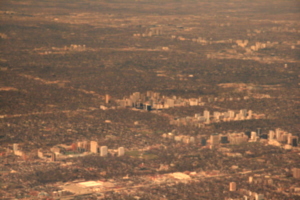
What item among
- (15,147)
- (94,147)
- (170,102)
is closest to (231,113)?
(170,102)

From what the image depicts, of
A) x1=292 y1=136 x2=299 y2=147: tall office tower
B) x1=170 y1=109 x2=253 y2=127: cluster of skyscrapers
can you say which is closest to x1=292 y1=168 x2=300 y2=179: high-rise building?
x1=292 y1=136 x2=299 y2=147: tall office tower

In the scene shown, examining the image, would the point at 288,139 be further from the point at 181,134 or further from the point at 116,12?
the point at 116,12

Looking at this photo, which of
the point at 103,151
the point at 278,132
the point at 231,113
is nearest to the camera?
the point at 103,151

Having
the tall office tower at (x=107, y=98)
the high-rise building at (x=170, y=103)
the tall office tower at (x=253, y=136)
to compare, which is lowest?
the tall office tower at (x=107, y=98)

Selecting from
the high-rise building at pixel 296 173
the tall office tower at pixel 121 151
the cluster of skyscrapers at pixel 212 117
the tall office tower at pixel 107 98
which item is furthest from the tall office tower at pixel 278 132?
the tall office tower at pixel 107 98

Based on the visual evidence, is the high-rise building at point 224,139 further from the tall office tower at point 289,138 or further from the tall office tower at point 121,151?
the tall office tower at point 121,151

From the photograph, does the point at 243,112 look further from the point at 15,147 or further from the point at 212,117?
the point at 15,147

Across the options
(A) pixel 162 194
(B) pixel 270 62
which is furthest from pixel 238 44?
(A) pixel 162 194

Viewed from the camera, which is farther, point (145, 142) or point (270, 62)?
point (270, 62)

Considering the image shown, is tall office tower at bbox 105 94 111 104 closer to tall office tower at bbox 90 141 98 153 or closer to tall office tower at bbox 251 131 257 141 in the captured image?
tall office tower at bbox 251 131 257 141
